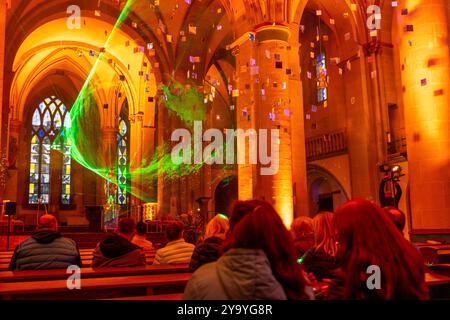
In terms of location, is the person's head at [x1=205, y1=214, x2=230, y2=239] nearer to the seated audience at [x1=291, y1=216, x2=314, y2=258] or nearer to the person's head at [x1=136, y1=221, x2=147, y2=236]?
the seated audience at [x1=291, y1=216, x2=314, y2=258]

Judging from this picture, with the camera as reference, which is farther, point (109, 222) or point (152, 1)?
point (109, 222)

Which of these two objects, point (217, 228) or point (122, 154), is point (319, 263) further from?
point (122, 154)

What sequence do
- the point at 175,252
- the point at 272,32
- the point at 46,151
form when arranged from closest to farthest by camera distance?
the point at 175,252 < the point at 272,32 < the point at 46,151

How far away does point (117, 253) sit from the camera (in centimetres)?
434

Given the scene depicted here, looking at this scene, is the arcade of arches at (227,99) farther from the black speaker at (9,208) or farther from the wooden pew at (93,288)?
the wooden pew at (93,288)

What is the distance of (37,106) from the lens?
2816 cm

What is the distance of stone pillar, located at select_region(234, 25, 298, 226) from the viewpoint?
425 inches

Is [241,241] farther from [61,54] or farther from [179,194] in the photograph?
[61,54]

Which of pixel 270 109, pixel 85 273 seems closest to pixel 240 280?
pixel 85 273

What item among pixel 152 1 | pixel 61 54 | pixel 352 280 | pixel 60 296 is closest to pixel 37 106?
pixel 61 54

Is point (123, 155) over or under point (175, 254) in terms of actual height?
over

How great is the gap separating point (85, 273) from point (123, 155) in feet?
80.3

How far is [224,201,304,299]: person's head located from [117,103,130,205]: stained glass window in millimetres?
22839
